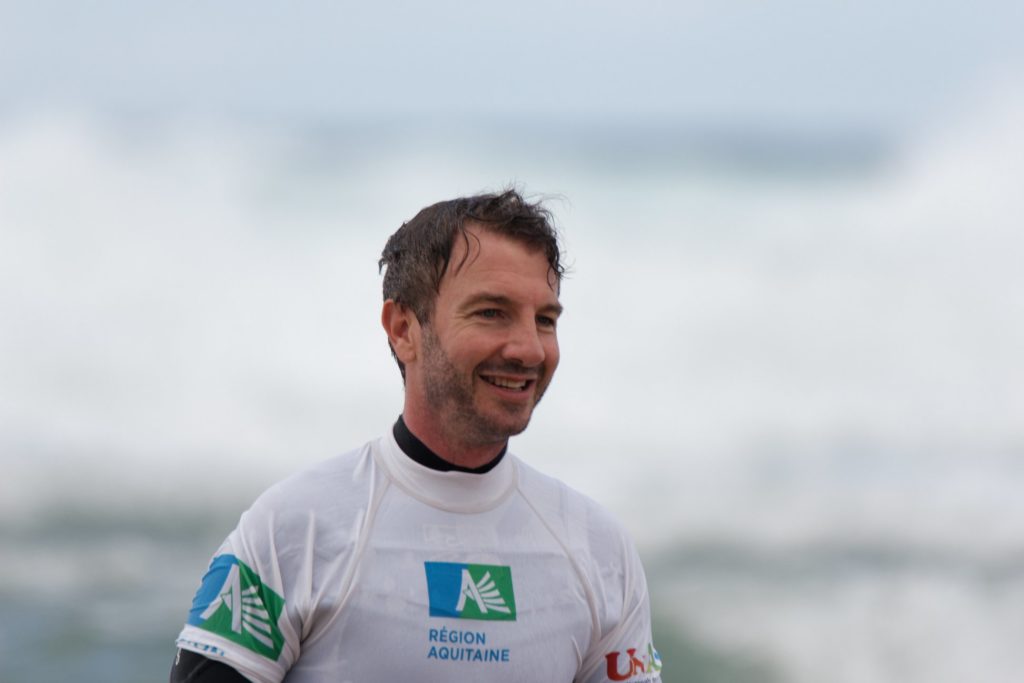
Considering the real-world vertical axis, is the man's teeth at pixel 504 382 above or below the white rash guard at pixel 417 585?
above

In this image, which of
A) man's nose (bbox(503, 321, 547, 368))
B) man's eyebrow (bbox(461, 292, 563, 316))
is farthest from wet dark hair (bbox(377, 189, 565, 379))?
man's nose (bbox(503, 321, 547, 368))

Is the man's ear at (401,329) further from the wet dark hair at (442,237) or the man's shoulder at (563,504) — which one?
the man's shoulder at (563,504)

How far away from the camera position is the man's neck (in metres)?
3.47

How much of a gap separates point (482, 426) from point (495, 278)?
40 cm

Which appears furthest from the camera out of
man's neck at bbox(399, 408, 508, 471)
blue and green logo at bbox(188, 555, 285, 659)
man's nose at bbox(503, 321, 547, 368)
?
man's neck at bbox(399, 408, 508, 471)

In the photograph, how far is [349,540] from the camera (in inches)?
131

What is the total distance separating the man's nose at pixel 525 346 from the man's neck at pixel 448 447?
0.28 meters

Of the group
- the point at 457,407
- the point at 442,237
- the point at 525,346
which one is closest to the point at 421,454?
the point at 457,407

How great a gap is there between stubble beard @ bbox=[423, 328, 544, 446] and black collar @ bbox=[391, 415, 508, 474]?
9 centimetres

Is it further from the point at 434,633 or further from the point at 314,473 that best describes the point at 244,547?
the point at 434,633

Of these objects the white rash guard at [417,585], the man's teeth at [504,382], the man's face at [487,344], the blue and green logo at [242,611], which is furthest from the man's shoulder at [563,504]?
the blue and green logo at [242,611]

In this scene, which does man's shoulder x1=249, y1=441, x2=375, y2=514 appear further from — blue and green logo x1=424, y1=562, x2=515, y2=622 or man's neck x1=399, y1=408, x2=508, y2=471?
blue and green logo x1=424, y1=562, x2=515, y2=622

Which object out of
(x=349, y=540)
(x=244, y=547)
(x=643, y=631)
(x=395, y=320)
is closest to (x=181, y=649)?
(x=244, y=547)

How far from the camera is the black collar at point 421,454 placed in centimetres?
348
